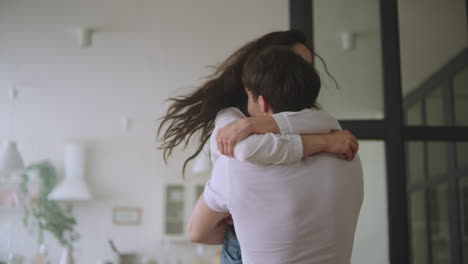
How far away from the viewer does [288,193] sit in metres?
0.97

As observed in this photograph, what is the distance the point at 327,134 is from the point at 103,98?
215 inches

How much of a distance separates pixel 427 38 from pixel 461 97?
223 mm

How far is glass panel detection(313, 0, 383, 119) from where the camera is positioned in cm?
158

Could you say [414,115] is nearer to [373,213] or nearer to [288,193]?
[373,213]

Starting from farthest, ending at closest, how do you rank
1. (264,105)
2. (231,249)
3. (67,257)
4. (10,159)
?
(10,159)
(67,257)
(231,249)
(264,105)

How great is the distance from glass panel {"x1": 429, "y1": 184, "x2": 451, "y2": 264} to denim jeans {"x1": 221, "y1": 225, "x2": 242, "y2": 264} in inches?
30.2

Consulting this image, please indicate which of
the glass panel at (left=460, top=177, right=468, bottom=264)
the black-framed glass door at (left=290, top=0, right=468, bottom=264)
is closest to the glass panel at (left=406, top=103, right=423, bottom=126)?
the black-framed glass door at (left=290, top=0, right=468, bottom=264)

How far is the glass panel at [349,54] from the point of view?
1.58 m

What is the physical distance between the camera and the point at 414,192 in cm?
161

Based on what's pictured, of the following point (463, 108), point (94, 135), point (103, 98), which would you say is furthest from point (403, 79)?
point (94, 135)

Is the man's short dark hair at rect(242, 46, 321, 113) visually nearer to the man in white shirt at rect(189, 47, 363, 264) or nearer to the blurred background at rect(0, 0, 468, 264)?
the man in white shirt at rect(189, 47, 363, 264)

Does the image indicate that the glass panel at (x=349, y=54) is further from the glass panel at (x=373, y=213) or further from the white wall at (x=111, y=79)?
the white wall at (x=111, y=79)

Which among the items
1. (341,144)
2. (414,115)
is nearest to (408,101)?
(414,115)

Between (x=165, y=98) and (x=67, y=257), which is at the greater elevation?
(x=165, y=98)
